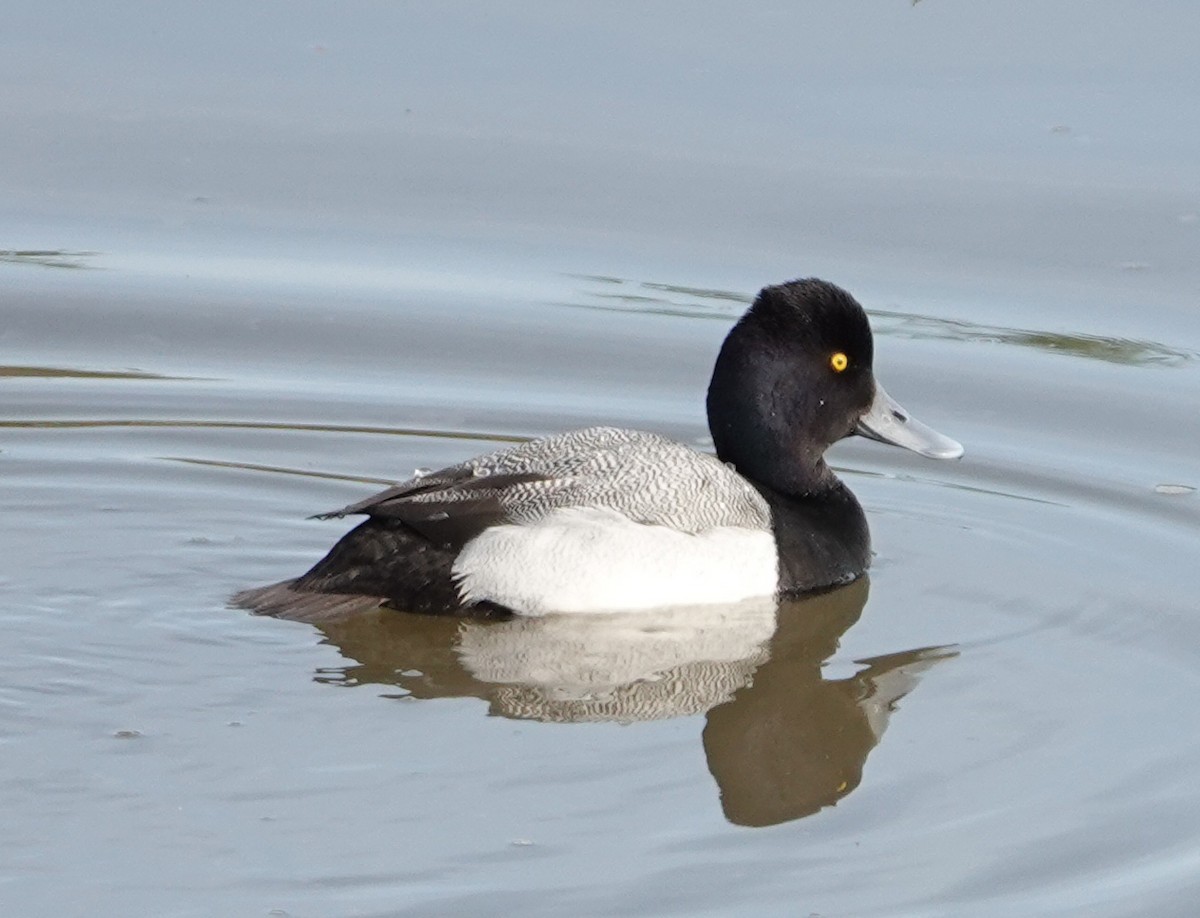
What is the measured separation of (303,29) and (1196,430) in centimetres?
558

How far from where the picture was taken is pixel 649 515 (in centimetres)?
787

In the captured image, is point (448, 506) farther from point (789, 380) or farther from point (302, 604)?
point (789, 380)

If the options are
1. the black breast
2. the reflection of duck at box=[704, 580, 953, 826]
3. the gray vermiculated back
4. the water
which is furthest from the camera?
the black breast

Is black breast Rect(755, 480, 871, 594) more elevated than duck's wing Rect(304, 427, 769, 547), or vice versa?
duck's wing Rect(304, 427, 769, 547)

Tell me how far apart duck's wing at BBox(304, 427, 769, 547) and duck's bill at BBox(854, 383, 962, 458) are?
0.85m

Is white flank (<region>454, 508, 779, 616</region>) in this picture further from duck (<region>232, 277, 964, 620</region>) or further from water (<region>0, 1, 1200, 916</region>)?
water (<region>0, 1, 1200, 916</region>)

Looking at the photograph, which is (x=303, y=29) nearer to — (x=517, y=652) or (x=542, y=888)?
(x=517, y=652)

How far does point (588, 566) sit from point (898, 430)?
1.73 meters

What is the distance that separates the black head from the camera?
8445 mm

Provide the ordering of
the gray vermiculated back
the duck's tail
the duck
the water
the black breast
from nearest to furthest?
the water < the duck's tail < the duck < the gray vermiculated back < the black breast

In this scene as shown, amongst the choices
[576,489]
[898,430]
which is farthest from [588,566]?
[898,430]

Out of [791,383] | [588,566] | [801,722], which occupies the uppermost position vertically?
[791,383]

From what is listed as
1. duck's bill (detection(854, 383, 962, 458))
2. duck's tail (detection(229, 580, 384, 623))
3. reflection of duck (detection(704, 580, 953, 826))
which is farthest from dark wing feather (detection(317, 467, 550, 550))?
duck's bill (detection(854, 383, 962, 458))

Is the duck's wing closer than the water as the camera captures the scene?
No
